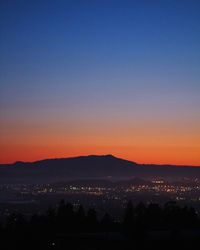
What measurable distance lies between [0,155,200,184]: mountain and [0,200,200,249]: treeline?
123 meters

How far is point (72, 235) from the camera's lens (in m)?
28.4

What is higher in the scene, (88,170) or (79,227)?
(88,170)

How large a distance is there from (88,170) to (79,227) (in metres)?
147

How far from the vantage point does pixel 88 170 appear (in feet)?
589

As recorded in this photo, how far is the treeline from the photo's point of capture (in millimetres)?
27625

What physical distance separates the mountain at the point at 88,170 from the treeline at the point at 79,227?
123041 mm

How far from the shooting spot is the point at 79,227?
3284cm

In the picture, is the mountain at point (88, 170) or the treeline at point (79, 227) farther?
the mountain at point (88, 170)

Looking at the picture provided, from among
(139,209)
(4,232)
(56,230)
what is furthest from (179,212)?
(4,232)

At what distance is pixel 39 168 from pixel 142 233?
161359 mm

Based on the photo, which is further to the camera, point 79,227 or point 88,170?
point 88,170

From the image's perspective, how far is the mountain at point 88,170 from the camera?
16662 cm

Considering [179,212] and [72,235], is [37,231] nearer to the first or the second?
[72,235]

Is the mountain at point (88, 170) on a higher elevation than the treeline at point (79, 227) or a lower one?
higher
